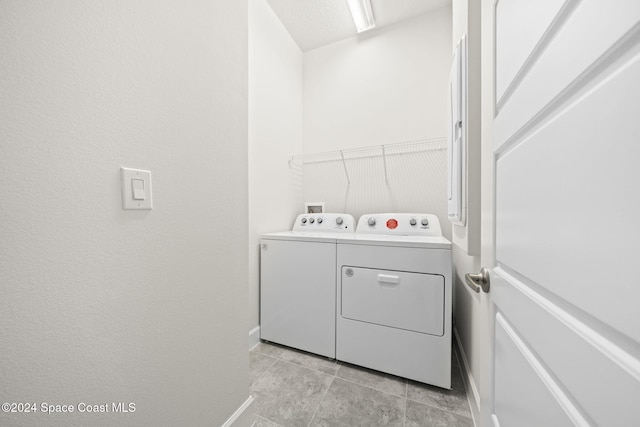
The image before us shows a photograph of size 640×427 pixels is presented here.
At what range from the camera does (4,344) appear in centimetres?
47

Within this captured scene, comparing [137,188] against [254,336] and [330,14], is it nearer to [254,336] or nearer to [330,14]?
[254,336]

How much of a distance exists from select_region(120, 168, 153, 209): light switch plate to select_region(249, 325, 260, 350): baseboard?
142cm

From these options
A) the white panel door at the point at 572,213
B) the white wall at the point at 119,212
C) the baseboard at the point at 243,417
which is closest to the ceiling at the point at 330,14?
the white wall at the point at 119,212

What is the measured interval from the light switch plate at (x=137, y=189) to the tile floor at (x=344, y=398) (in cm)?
119

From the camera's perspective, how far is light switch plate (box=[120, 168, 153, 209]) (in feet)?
2.12

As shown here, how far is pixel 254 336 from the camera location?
1.78 meters

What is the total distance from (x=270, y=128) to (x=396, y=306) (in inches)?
70.0

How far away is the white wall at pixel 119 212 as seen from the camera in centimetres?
49

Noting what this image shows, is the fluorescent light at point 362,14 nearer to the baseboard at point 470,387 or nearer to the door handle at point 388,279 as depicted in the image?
the door handle at point 388,279

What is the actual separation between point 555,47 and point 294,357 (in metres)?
1.93

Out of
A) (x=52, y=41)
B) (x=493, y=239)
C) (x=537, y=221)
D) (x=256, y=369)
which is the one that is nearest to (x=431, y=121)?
(x=493, y=239)

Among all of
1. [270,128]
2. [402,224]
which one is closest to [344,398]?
[402,224]

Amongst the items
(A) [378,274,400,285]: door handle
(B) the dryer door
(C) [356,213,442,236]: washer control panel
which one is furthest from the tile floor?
(C) [356,213,442,236]: washer control panel

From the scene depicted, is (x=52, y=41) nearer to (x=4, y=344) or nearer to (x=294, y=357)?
(x=4, y=344)
